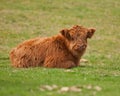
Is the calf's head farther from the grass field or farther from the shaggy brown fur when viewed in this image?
the grass field

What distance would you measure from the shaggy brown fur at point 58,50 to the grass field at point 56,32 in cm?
60

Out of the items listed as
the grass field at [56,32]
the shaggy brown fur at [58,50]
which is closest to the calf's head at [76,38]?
the shaggy brown fur at [58,50]

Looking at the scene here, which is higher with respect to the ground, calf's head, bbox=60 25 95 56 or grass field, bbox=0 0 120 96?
calf's head, bbox=60 25 95 56

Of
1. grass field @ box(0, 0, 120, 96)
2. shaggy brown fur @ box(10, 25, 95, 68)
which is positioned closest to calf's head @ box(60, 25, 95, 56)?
shaggy brown fur @ box(10, 25, 95, 68)

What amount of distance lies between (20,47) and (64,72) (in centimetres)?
276

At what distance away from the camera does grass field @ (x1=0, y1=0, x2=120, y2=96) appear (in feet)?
43.9

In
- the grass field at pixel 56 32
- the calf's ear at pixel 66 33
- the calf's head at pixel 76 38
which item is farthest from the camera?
the calf's ear at pixel 66 33

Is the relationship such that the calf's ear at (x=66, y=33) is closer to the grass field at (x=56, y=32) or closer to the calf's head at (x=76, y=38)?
the calf's head at (x=76, y=38)

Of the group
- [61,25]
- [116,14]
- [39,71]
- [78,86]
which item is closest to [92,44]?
[61,25]

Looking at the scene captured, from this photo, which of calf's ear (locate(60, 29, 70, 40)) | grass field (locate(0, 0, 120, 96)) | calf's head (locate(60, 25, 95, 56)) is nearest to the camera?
grass field (locate(0, 0, 120, 96))

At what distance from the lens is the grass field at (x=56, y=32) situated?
13.4 m

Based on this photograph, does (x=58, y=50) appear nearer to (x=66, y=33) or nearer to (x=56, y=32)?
(x=66, y=33)

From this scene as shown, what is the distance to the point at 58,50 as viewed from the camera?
18.0 metres

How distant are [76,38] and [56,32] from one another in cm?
1578
